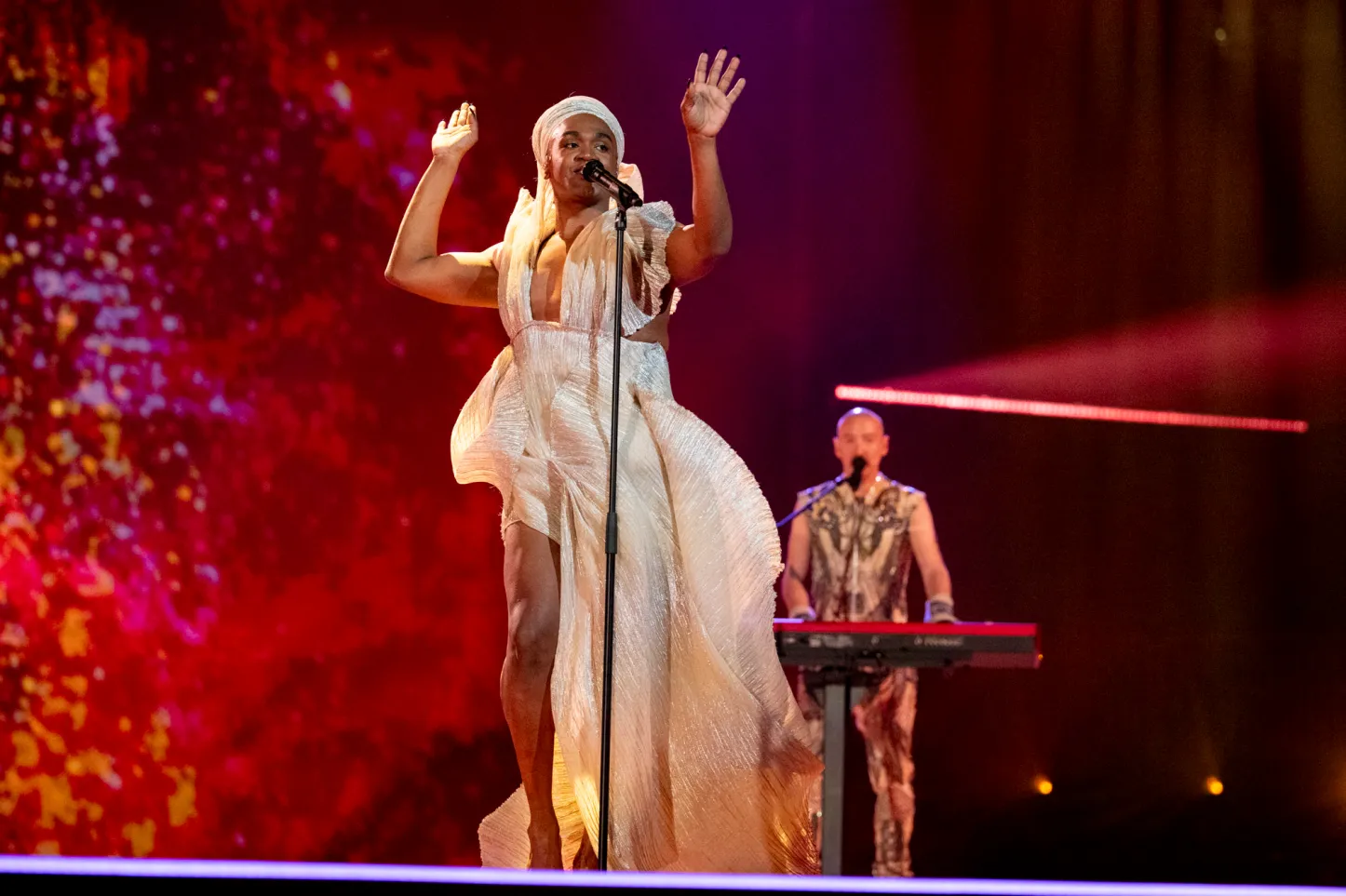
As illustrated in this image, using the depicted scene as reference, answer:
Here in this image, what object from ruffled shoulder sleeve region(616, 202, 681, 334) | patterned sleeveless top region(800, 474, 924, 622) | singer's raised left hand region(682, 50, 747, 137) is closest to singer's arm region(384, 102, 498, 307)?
ruffled shoulder sleeve region(616, 202, 681, 334)

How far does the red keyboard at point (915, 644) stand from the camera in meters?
3.21

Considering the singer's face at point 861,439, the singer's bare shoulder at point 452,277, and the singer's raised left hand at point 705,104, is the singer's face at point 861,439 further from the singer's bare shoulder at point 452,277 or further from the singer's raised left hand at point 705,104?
the singer's raised left hand at point 705,104

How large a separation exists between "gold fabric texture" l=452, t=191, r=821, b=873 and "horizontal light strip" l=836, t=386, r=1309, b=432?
9.43 ft

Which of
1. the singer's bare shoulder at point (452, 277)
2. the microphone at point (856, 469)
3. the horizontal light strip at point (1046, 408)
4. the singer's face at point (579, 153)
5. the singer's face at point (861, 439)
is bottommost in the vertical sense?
the microphone at point (856, 469)

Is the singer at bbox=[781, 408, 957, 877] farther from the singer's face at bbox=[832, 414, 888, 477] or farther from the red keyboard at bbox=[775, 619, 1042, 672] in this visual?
the red keyboard at bbox=[775, 619, 1042, 672]

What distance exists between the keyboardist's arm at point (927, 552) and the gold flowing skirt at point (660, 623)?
5.81 feet

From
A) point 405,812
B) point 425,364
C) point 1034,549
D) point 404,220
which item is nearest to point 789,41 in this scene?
point 425,364

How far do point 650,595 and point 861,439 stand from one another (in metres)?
2.08

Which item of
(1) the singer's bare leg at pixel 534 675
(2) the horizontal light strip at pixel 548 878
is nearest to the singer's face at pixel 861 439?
(1) the singer's bare leg at pixel 534 675

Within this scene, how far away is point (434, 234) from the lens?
3.69m

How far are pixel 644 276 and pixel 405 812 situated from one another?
10.2 feet

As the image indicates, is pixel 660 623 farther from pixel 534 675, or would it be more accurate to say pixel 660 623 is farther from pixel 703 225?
pixel 703 225

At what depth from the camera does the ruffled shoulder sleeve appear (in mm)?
3502

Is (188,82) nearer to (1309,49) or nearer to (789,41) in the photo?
(789,41)
